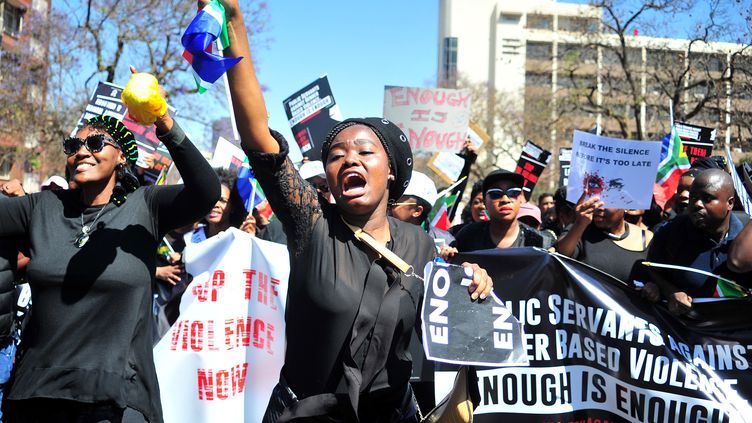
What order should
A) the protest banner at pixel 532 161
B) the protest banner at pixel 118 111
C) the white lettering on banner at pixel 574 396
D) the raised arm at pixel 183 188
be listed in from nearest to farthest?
the raised arm at pixel 183 188 → the white lettering on banner at pixel 574 396 → the protest banner at pixel 118 111 → the protest banner at pixel 532 161

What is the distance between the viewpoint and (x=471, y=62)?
8612 centimetres

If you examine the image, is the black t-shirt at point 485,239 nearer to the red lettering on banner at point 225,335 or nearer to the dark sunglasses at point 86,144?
the red lettering on banner at point 225,335

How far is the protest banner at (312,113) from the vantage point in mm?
8000

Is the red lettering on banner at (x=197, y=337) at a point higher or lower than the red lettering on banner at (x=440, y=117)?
lower

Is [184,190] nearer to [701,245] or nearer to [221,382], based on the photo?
[221,382]

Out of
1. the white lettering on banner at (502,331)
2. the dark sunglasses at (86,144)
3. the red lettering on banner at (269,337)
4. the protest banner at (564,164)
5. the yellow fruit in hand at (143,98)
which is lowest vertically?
the red lettering on banner at (269,337)

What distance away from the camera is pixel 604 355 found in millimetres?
4027

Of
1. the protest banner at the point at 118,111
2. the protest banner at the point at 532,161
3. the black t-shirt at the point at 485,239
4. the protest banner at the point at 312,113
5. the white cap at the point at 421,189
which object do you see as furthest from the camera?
the protest banner at the point at 312,113

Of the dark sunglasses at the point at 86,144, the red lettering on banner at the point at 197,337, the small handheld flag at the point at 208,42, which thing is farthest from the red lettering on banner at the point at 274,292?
the small handheld flag at the point at 208,42

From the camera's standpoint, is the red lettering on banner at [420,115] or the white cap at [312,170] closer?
the white cap at [312,170]

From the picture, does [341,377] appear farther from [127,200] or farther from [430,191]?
[430,191]

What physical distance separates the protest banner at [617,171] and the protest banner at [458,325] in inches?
94.5

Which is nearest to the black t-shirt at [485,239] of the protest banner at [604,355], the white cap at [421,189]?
the white cap at [421,189]

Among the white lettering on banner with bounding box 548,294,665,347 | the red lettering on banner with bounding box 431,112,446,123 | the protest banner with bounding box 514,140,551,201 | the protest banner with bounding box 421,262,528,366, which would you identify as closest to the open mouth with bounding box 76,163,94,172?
the protest banner with bounding box 421,262,528,366
